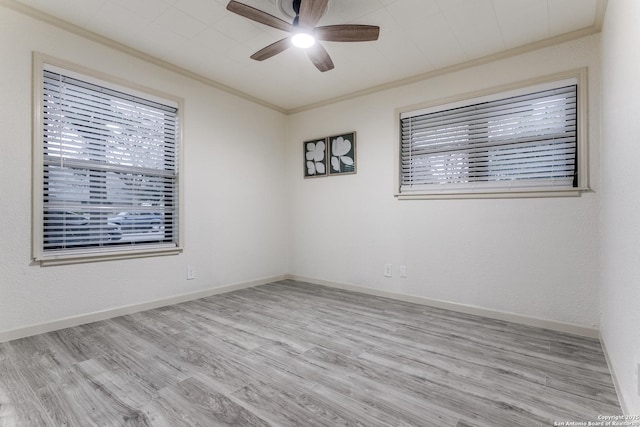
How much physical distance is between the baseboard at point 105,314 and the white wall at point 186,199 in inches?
1.6

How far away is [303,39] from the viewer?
241 centimetres

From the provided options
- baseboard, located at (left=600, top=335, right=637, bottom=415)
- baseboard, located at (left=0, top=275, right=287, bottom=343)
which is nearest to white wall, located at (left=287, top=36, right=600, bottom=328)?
baseboard, located at (left=600, top=335, right=637, bottom=415)

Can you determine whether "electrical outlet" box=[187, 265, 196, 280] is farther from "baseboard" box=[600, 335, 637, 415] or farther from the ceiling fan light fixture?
"baseboard" box=[600, 335, 637, 415]

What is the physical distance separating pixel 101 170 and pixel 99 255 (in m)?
0.78

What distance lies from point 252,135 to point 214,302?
2.24 metres

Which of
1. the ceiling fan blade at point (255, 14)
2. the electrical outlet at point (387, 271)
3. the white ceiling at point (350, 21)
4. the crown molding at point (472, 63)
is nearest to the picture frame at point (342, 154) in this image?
the crown molding at point (472, 63)

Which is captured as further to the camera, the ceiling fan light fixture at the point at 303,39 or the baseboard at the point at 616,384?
the ceiling fan light fixture at the point at 303,39

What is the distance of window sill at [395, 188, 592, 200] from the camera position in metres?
2.66

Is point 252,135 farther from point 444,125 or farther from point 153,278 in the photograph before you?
point 444,125

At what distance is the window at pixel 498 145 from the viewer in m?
2.71

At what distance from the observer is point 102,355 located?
84.4 inches

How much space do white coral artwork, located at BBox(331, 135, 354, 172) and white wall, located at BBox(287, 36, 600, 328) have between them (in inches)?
5.1

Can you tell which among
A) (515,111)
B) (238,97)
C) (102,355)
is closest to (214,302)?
(102,355)

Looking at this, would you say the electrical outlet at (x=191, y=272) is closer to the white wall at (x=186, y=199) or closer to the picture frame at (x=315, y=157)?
the white wall at (x=186, y=199)
